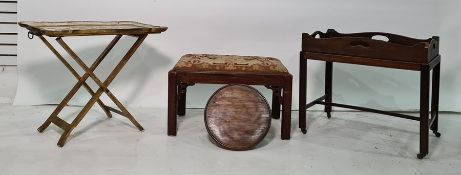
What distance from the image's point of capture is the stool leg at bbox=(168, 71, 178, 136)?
112 inches

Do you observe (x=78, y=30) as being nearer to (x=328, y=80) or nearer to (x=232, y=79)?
(x=232, y=79)

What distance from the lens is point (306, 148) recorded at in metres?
2.79

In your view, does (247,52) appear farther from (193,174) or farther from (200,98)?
(193,174)

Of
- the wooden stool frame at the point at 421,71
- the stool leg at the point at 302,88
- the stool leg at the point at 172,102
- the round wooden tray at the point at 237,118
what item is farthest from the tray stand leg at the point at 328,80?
the stool leg at the point at 172,102

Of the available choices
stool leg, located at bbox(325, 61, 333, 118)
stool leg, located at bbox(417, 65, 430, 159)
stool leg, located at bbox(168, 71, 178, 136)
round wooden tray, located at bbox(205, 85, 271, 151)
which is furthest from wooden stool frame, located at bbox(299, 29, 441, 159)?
stool leg, located at bbox(168, 71, 178, 136)

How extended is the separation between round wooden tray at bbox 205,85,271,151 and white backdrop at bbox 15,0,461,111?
98 cm

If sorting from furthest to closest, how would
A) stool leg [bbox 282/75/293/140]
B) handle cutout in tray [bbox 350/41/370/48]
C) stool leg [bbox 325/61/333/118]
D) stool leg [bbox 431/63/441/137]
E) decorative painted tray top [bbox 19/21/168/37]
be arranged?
stool leg [bbox 325/61/333/118]
stool leg [bbox 431/63/441/137]
stool leg [bbox 282/75/293/140]
handle cutout in tray [bbox 350/41/370/48]
decorative painted tray top [bbox 19/21/168/37]

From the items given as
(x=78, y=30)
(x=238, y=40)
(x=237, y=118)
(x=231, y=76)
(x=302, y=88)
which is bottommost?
(x=237, y=118)

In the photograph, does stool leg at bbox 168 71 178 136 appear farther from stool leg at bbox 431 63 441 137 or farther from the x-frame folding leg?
stool leg at bbox 431 63 441 137

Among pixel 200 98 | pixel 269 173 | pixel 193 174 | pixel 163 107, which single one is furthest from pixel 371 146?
pixel 163 107

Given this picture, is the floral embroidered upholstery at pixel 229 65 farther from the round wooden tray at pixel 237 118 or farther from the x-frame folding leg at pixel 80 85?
the x-frame folding leg at pixel 80 85

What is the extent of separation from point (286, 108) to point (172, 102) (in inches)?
28.0

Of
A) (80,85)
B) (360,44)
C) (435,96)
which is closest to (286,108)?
(360,44)

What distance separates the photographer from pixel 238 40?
12.3ft
